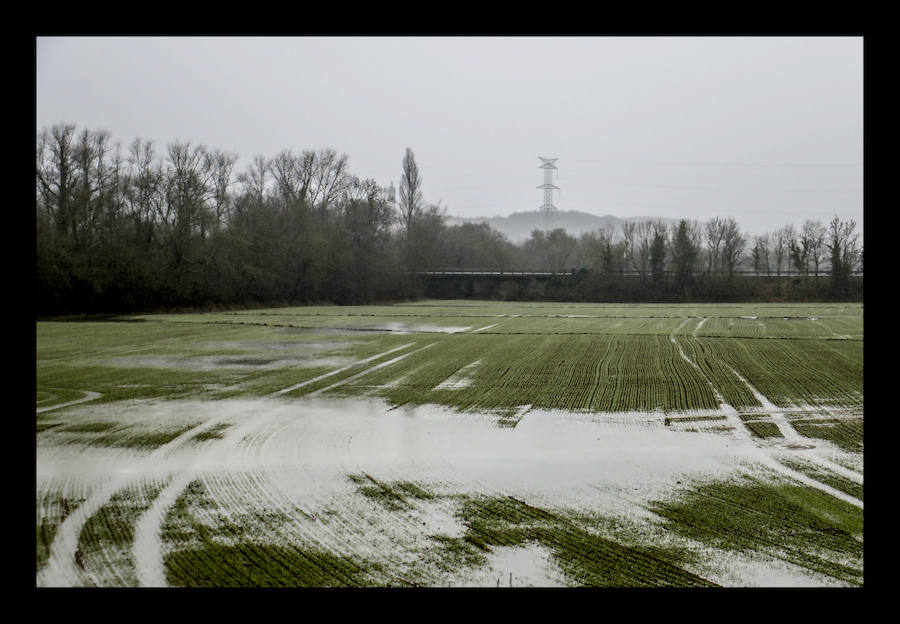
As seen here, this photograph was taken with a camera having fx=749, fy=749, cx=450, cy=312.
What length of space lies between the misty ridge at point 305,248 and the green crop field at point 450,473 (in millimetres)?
23594

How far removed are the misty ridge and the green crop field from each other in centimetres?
2359

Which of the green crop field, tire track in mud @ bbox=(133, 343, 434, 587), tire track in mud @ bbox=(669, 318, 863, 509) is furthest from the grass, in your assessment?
tire track in mud @ bbox=(133, 343, 434, 587)

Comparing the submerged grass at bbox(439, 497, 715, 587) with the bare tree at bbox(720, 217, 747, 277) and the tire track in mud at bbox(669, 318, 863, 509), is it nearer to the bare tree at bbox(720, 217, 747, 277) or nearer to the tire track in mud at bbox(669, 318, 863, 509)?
the tire track in mud at bbox(669, 318, 863, 509)

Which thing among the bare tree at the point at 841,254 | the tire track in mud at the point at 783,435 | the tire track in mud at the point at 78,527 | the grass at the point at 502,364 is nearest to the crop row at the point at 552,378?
the grass at the point at 502,364

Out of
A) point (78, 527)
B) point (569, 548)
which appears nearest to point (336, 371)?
point (78, 527)

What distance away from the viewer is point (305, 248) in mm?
53406

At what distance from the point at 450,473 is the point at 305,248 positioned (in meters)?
46.8

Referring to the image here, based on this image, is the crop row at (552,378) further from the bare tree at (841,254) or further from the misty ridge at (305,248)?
the bare tree at (841,254)

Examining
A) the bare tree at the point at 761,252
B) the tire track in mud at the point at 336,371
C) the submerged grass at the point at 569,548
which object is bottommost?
the submerged grass at the point at 569,548

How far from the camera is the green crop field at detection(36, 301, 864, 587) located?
557 centimetres

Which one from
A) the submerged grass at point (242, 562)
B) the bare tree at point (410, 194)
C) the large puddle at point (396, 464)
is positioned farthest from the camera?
the bare tree at point (410, 194)

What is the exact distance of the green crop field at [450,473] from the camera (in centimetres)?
557
